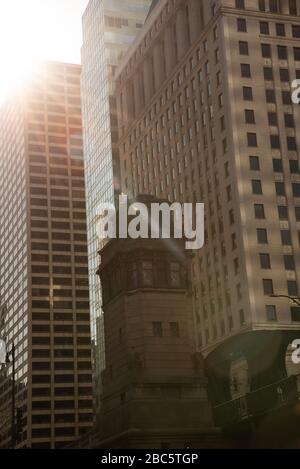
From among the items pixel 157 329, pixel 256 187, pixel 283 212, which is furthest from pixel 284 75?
pixel 157 329

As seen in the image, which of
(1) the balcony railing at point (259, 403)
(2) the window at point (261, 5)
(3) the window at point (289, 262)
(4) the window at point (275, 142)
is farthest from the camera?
(2) the window at point (261, 5)

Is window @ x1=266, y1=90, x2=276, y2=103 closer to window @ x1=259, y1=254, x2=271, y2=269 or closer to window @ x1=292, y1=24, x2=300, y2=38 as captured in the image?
window @ x1=292, y1=24, x2=300, y2=38

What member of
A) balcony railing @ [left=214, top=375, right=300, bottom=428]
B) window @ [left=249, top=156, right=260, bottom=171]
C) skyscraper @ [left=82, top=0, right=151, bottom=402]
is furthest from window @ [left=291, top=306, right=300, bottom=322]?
skyscraper @ [left=82, top=0, right=151, bottom=402]

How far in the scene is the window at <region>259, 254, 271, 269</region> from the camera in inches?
3816

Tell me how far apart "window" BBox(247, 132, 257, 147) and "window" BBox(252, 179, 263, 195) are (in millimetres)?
4889

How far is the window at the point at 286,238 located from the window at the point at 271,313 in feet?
29.2

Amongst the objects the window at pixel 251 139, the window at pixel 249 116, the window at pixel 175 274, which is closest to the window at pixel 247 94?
the window at pixel 249 116

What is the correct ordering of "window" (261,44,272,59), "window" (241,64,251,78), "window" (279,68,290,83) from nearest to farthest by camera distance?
1. "window" (241,64,251,78)
2. "window" (279,68,290,83)
3. "window" (261,44,272,59)

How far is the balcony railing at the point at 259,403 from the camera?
151 feet

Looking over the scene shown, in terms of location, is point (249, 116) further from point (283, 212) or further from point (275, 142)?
point (283, 212)

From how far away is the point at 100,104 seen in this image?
498ft

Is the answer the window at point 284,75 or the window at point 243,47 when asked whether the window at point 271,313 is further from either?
the window at point 243,47

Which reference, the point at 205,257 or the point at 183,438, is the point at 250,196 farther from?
the point at 183,438

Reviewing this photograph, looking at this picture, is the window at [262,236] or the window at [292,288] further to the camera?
the window at [262,236]
